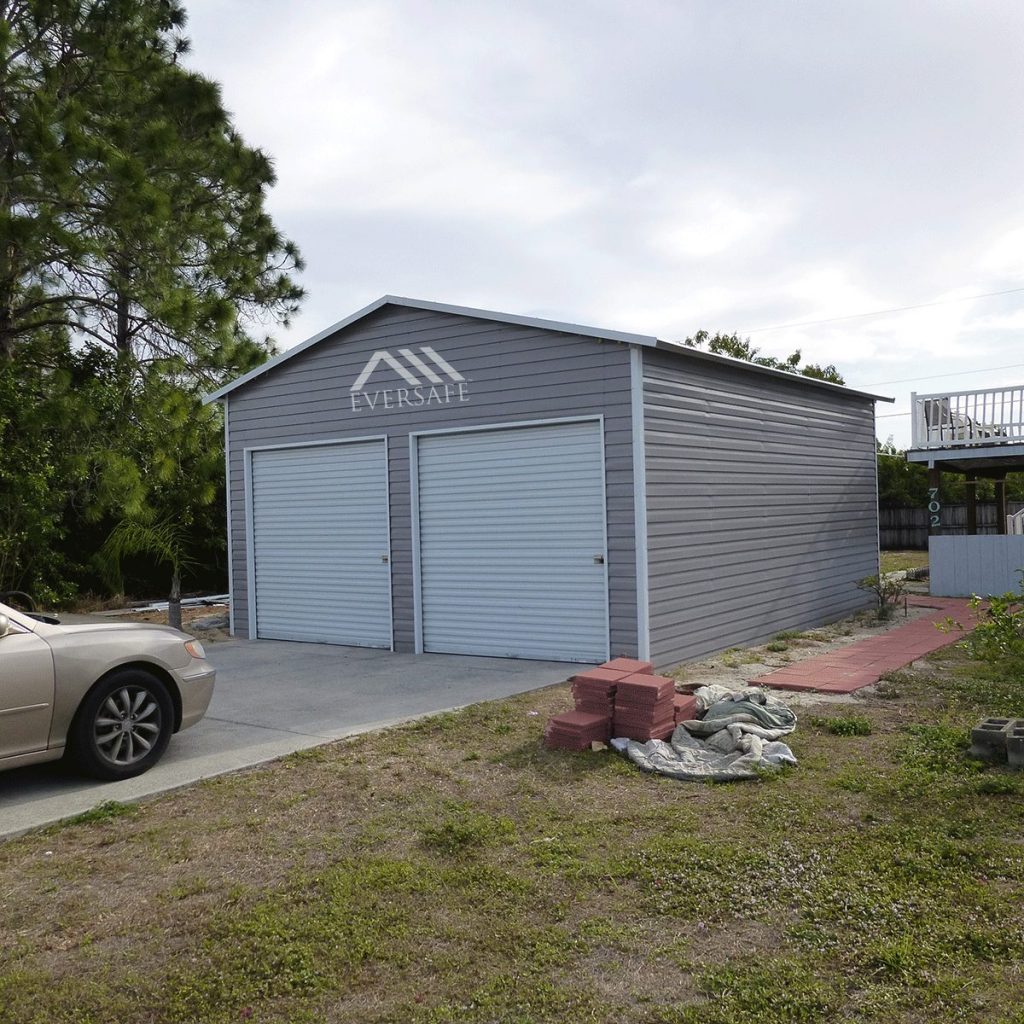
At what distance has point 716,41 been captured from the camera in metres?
8.88

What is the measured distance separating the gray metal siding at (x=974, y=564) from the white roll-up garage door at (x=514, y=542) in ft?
27.6

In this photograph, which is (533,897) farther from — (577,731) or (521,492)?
(521,492)

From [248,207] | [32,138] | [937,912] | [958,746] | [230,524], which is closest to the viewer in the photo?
[937,912]

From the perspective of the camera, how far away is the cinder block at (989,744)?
5.11 m

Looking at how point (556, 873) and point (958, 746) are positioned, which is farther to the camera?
point (958, 746)

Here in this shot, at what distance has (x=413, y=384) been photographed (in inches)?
388

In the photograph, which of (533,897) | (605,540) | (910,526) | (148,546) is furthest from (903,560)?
(533,897)

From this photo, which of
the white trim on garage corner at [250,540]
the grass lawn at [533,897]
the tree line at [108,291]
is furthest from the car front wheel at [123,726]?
the tree line at [108,291]

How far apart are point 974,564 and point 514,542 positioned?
353 inches

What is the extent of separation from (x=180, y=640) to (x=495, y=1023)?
3655mm

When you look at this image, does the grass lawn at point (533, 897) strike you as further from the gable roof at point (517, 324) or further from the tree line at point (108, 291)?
the tree line at point (108, 291)

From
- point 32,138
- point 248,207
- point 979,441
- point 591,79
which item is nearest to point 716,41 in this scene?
point 591,79

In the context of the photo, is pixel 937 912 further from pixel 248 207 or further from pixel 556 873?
pixel 248 207

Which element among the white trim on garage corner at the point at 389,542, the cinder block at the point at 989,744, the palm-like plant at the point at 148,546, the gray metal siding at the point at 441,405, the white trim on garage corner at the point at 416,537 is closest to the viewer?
the cinder block at the point at 989,744
